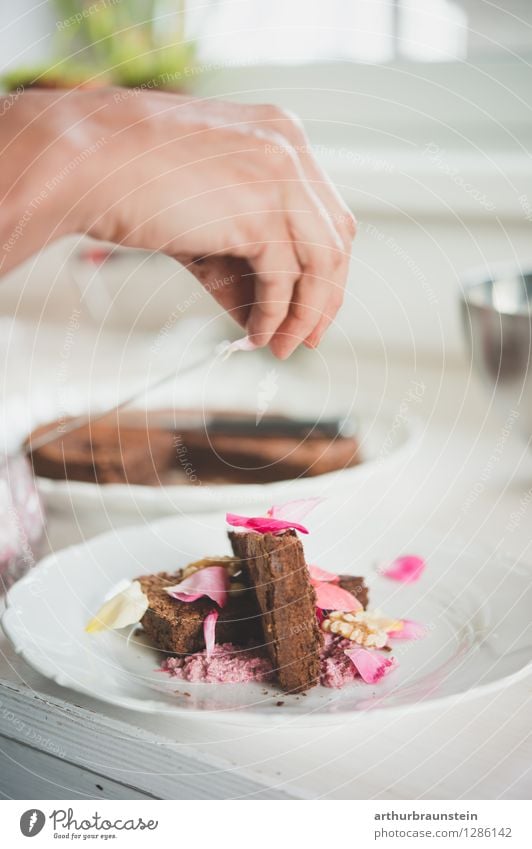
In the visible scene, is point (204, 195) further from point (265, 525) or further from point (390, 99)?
point (390, 99)

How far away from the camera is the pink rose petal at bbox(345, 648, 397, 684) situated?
30 cm

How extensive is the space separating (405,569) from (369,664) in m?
0.08

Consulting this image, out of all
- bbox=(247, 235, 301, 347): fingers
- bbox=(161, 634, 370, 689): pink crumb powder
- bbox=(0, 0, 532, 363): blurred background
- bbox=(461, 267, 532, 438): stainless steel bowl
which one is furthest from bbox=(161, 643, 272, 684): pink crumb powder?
bbox=(0, 0, 532, 363): blurred background

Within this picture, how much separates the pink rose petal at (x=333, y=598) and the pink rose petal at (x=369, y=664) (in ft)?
0.07

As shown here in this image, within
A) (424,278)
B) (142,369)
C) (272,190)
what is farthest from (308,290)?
(424,278)

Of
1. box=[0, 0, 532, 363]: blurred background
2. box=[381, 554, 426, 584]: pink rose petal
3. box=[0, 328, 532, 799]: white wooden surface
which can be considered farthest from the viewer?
box=[0, 0, 532, 363]: blurred background

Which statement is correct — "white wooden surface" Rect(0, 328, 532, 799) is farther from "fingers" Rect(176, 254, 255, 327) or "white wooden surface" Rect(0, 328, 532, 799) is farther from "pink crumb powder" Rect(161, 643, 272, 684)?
"fingers" Rect(176, 254, 255, 327)

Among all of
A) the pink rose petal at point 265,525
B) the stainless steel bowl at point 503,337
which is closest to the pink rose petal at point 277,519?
the pink rose petal at point 265,525

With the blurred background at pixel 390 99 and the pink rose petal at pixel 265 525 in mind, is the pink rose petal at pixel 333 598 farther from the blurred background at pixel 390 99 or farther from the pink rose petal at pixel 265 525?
the blurred background at pixel 390 99

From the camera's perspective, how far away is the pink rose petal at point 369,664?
296mm

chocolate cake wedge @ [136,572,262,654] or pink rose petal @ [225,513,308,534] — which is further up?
pink rose petal @ [225,513,308,534]

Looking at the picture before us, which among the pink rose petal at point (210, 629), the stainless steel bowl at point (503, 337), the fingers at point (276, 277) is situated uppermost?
the stainless steel bowl at point (503, 337)

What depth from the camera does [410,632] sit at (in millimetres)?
330

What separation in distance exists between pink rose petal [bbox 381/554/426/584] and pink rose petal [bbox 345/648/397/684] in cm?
7
